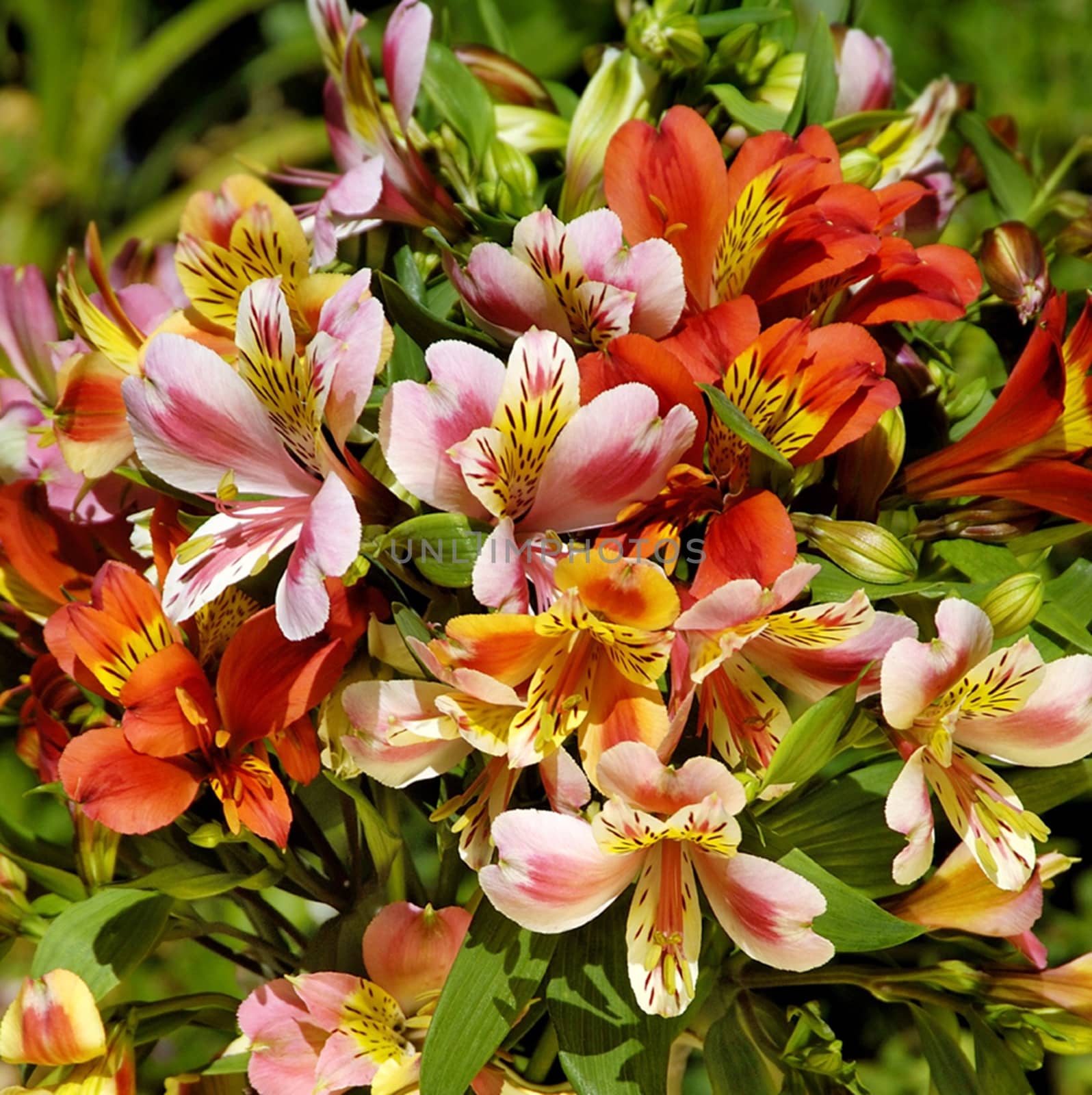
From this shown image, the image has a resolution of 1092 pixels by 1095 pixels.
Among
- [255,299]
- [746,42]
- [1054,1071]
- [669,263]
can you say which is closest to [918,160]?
[746,42]

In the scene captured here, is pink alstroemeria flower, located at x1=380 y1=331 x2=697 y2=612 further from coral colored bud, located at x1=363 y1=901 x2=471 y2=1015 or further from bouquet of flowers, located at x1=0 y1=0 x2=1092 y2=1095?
coral colored bud, located at x1=363 y1=901 x2=471 y2=1015

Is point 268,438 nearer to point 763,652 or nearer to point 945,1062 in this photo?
point 763,652

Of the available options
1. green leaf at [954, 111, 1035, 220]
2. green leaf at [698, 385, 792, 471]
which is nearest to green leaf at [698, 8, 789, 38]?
green leaf at [954, 111, 1035, 220]

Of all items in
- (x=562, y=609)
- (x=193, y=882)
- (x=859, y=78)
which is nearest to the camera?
(x=562, y=609)

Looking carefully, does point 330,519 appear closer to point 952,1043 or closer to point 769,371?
point 769,371

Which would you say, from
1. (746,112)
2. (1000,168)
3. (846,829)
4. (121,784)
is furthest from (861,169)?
(121,784)

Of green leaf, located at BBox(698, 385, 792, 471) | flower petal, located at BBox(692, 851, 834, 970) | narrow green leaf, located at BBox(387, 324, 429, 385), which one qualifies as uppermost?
green leaf, located at BBox(698, 385, 792, 471)
